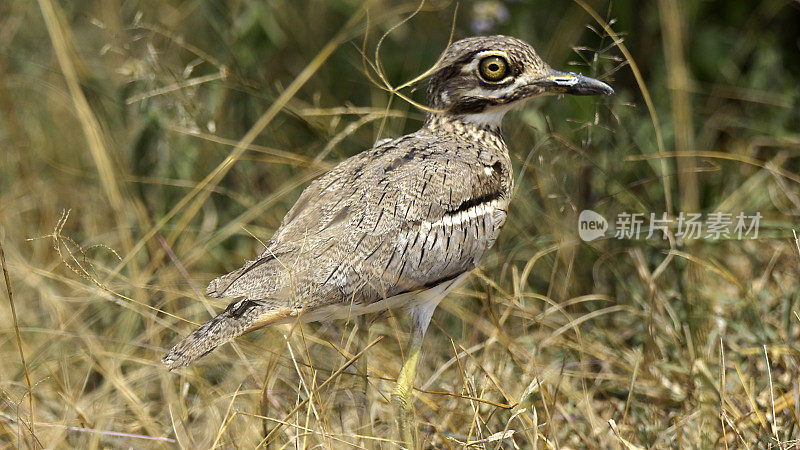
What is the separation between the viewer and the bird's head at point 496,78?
2891 mm

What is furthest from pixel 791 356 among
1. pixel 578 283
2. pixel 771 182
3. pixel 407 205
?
pixel 407 205

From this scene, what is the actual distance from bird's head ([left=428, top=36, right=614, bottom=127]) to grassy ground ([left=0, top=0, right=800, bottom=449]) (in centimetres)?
17

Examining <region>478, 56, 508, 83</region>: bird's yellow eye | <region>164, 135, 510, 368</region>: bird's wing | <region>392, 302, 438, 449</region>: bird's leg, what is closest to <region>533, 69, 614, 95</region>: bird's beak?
<region>478, 56, 508, 83</region>: bird's yellow eye

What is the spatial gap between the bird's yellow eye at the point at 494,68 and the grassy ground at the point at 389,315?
0.27 m

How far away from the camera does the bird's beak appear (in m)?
2.88

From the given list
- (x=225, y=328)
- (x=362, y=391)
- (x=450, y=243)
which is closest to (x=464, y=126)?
(x=450, y=243)

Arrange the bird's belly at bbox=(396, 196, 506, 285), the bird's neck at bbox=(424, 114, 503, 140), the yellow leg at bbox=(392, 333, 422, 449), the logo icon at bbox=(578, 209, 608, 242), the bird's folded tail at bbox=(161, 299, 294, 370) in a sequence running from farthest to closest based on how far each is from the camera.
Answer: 1. the logo icon at bbox=(578, 209, 608, 242)
2. the bird's neck at bbox=(424, 114, 503, 140)
3. the yellow leg at bbox=(392, 333, 422, 449)
4. the bird's belly at bbox=(396, 196, 506, 285)
5. the bird's folded tail at bbox=(161, 299, 294, 370)

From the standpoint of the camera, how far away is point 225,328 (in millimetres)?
2393

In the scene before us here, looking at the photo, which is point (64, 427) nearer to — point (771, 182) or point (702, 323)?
point (702, 323)

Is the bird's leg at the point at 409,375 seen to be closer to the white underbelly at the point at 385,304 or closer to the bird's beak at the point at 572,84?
the white underbelly at the point at 385,304

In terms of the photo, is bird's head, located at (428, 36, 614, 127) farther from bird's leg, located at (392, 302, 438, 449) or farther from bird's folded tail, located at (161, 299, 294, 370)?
bird's folded tail, located at (161, 299, 294, 370)

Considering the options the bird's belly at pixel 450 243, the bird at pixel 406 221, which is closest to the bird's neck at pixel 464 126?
the bird at pixel 406 221

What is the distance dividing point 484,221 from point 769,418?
3.30 ft

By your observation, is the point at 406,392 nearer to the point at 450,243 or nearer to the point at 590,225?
the point at 450,243
